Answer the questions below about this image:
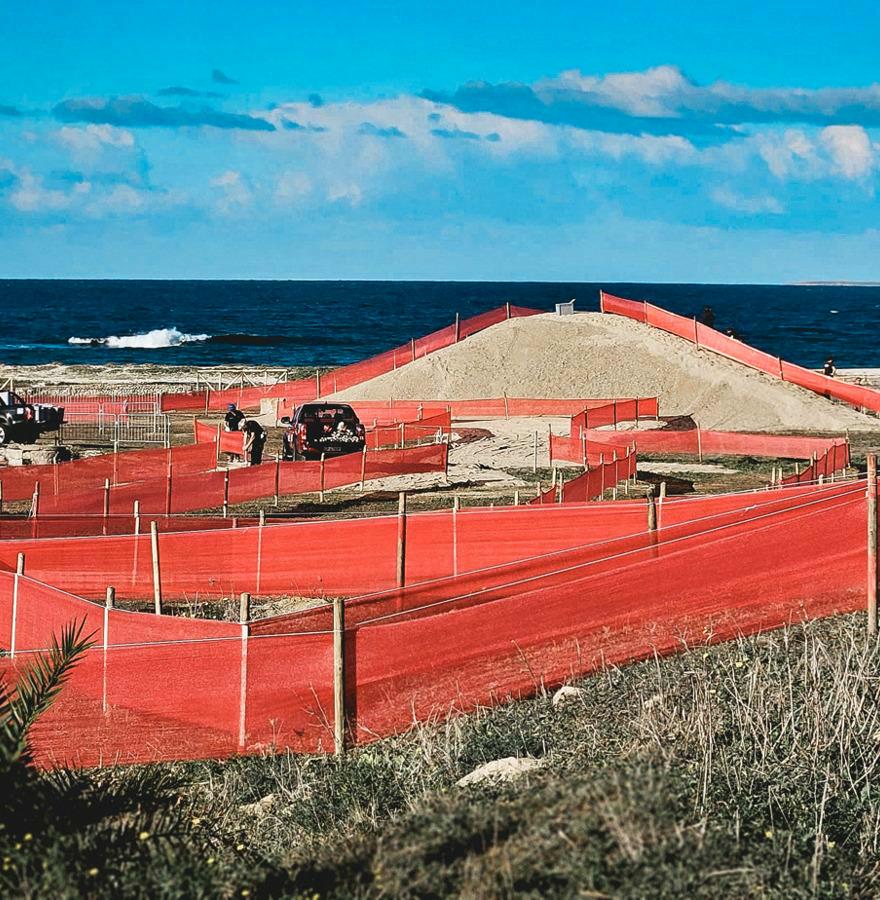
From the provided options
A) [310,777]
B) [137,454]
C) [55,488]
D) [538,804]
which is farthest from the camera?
[137,454]

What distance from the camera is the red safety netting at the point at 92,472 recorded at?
78.8 feet

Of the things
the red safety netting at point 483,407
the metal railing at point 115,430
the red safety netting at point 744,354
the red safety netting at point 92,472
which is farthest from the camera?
the red safety netting at point 744,354

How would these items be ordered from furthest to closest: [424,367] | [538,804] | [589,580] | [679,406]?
1. [424,367]
2. [679,406]
3. [589,580]
4. [538,804]

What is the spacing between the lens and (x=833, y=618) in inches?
501

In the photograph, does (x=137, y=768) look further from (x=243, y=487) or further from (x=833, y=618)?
(x=243, y=487)

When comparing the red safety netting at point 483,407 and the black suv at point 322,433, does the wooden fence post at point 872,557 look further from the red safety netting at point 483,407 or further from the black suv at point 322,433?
the red safety netting at point 483,407

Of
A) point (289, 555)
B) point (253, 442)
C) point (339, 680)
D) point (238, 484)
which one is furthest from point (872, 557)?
point (253, 442)

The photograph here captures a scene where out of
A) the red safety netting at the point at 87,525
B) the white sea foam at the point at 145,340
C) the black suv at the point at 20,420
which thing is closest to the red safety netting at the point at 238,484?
the red safety netting at the point at 87,525

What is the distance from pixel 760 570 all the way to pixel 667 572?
3.82ft

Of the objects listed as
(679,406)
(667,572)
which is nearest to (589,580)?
(667,572)

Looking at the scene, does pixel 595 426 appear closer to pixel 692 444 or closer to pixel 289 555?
pixel 692 444

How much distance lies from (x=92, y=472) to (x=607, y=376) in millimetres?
24926

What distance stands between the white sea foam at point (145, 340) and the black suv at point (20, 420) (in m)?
61.6

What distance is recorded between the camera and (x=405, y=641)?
10523 mm
